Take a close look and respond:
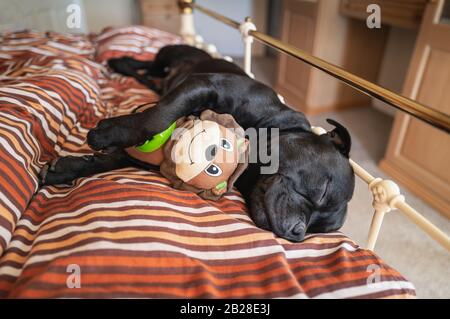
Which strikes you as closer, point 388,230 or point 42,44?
point 388,230

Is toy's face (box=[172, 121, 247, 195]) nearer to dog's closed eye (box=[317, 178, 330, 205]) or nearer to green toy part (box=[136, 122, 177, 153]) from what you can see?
green toy part (box=[136, 122, 177, 153])

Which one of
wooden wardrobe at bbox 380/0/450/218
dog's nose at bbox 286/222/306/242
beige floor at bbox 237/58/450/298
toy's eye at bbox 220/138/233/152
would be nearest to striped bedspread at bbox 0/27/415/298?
dog's nose at bbox 286/222/306/242

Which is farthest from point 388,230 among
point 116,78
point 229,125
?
point 116,78

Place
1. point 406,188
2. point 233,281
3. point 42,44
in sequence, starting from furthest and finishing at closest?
point 406,188, point 42,44, point 233,281

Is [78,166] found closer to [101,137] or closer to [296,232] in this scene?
[101,137]

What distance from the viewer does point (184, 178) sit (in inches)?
29.0

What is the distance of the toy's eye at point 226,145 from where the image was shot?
0.74 metres

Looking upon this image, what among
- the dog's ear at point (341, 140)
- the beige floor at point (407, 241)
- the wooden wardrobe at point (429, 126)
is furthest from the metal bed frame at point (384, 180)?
the wooden wardrobe at point (429, 126)

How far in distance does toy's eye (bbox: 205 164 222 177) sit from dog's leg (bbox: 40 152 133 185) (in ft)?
0.85

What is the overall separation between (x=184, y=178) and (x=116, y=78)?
3.61ft

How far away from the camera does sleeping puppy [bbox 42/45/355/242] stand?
28.5 inches

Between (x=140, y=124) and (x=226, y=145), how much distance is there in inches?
8.5

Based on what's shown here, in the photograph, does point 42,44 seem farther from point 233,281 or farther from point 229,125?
point 233,281

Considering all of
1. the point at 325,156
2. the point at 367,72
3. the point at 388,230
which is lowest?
the point at 388,230
